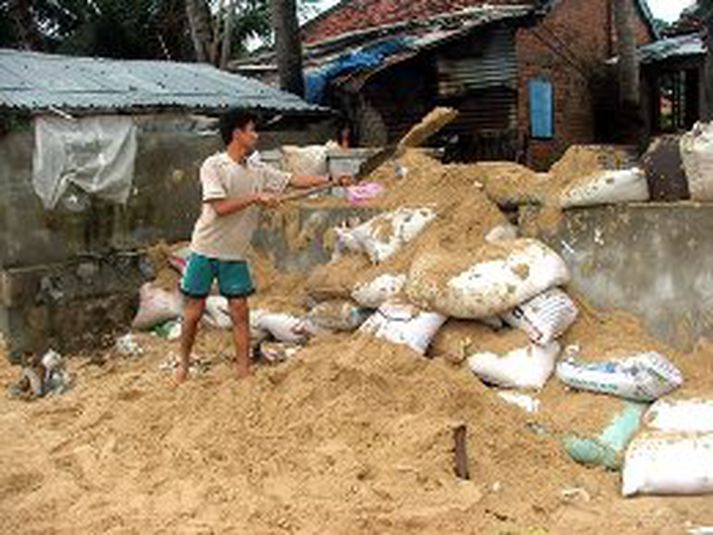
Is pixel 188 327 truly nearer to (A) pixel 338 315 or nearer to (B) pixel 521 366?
(A) pixel 338 315

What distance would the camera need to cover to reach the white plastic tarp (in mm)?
6363

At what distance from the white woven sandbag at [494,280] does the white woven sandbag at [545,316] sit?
0.15 ft

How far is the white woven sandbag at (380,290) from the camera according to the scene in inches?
204

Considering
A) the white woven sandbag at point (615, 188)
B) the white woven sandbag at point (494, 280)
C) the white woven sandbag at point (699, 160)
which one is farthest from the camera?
the white woven sandbag at point (615, 188)

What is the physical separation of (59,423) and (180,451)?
1070 millimetres

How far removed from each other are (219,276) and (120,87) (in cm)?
291

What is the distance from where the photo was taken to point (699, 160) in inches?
170

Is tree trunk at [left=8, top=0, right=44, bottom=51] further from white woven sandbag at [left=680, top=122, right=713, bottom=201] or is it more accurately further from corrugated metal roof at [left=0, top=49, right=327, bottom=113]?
white woven sandbag at [left=680, top=122, right=713, bottom=201]

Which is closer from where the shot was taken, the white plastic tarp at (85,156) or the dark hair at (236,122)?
the dark hair at (236,122)

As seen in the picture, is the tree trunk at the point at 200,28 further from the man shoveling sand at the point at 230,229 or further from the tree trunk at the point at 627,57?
the man shoveling sand at the point at 230,229

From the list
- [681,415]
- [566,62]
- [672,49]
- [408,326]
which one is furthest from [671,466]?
[672,49]

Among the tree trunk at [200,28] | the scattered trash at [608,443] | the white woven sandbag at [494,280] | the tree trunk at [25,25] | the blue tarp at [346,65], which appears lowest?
the scattered trash at [608,443]

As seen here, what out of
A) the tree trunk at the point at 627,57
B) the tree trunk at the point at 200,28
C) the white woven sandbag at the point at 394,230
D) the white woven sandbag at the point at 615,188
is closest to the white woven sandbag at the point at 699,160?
the white woven sandbag at the point at 615,188

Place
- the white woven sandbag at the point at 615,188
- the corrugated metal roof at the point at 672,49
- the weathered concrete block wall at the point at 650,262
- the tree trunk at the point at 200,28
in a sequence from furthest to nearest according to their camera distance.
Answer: the corrugated metal roof at the point at 672,49 < the tree trunk at the point at 200,28 < the white woven sandbag at the point at 615,188 < the weathered concrete block wall at the point at 650,262
